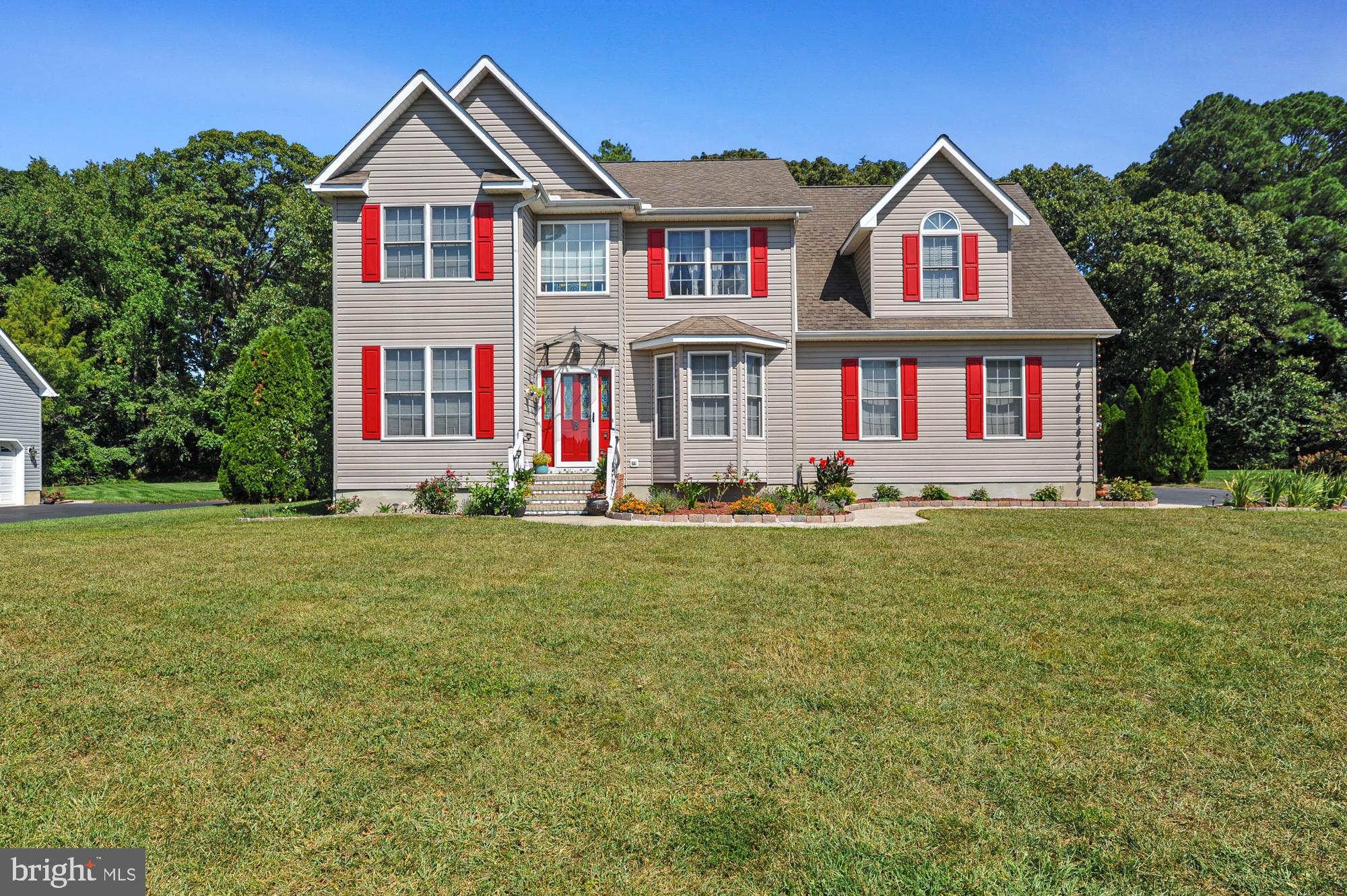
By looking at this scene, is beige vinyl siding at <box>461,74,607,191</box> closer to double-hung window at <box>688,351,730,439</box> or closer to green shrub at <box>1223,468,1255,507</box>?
double-hung window at <box>688,351,730,439</box>

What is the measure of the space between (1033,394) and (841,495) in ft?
19.5

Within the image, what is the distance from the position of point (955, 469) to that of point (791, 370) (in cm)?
455

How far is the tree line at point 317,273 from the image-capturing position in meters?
28.0

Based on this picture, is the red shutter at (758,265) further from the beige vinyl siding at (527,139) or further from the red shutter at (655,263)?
the beige vinyl siding at (527,139)

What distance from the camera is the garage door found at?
2475cm

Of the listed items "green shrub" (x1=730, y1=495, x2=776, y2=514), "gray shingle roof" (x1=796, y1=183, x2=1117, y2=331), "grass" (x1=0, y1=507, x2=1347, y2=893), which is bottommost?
"grass" (x1=0, y1=507, x2=1347, y2=893)

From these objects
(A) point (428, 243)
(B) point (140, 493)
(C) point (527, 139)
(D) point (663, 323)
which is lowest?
(B) point (140, 493)

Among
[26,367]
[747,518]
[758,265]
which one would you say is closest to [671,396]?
[758,265]

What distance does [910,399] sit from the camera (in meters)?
17.5

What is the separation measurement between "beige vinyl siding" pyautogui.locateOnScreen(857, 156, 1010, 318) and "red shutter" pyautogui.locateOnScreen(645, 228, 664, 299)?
5.00m

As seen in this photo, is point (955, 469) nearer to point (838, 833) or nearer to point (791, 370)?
point (791, 370)

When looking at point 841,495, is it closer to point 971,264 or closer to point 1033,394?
point 1033,394

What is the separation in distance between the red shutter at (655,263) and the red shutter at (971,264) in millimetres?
7114

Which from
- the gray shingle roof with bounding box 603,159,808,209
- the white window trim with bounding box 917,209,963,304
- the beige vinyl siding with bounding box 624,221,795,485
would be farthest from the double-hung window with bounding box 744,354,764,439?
the white window trim with bounding box 917,209,963,304
